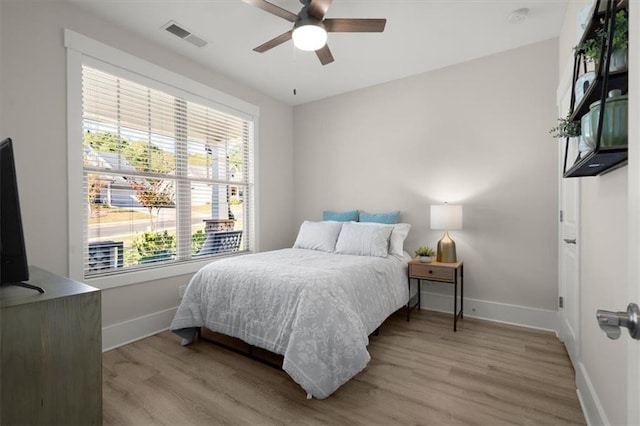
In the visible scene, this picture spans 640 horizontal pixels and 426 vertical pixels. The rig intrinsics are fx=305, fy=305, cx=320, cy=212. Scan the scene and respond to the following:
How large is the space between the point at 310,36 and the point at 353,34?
860 millimetres

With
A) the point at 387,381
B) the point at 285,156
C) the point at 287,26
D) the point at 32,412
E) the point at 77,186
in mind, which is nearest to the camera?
the point at 32,412

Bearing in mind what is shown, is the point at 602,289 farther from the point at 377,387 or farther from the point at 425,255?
the point at 425,255

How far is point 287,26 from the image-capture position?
2.72 m

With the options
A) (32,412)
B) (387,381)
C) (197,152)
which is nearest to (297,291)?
(387,381)

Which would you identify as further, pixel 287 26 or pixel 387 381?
pixel 287 26

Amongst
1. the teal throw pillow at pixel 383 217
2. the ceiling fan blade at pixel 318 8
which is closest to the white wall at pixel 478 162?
the teal throw pillow at pixel 383 217

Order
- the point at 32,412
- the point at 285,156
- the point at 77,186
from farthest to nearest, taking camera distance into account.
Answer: the point at 285,156 < the point at 77,186 < the point at 32,412

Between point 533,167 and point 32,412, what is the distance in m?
3.90

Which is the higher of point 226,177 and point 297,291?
point 226,177

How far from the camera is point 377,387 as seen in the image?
201 centimetres

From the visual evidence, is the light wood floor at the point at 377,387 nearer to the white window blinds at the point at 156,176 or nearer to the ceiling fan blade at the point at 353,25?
the white window blinds at the point at 156,176

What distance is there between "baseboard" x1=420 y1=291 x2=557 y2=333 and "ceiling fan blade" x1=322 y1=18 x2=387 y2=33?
9.10ft

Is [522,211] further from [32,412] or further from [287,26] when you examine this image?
[32,412]

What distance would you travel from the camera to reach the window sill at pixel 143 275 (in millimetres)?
2582
